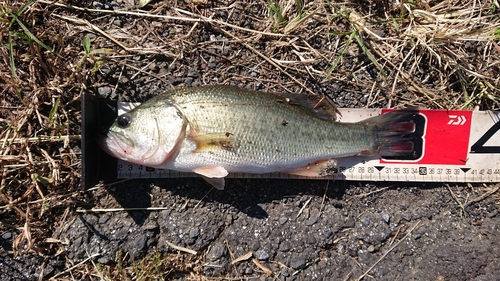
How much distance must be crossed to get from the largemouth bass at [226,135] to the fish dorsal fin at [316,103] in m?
0.06

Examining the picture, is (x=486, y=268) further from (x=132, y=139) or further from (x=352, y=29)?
(x=132, y=139)

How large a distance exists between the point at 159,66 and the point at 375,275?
2.87 m

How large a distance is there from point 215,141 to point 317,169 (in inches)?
39.6

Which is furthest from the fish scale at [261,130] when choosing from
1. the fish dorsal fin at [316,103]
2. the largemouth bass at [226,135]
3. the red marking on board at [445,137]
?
→ the red marking on board at [445,137]

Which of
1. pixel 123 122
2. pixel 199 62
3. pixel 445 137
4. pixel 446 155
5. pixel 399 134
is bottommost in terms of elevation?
pixel 446 155

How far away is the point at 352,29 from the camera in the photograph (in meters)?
3.32

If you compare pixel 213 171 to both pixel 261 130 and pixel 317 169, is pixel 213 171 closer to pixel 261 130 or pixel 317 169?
pixel 261 130

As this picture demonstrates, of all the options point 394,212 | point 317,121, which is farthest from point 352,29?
point 394,212

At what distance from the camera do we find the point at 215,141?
2.73 m

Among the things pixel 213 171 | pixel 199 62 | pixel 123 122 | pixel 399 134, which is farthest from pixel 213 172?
pixel 399 134

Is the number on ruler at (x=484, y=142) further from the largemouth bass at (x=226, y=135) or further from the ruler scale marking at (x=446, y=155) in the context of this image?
the largemouth bass at (x=226, y=135)

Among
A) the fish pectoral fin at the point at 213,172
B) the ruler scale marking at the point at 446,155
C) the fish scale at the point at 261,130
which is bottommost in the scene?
the ruler scale marking at the point at 446,155

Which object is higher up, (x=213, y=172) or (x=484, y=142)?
(x=213, y=172)

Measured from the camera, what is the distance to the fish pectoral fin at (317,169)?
307 centimetres
